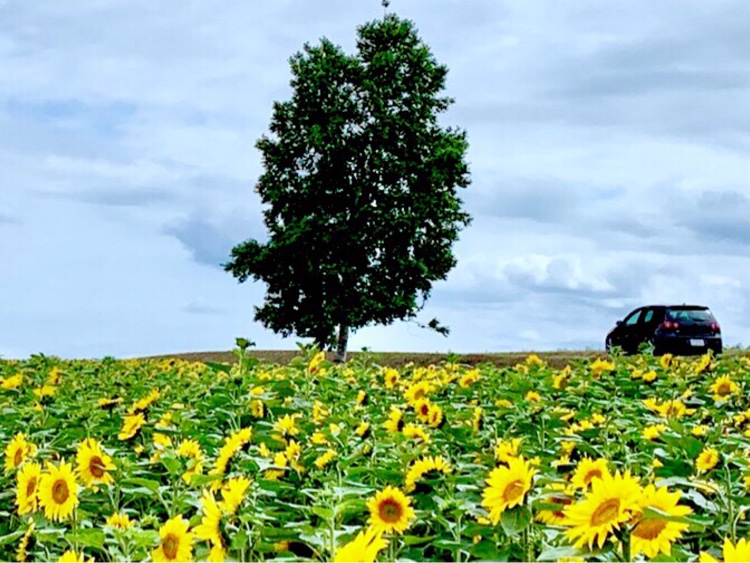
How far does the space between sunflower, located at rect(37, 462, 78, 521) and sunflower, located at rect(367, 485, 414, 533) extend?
110cm

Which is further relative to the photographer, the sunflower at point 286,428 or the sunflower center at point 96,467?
the sunflower at point 286,428

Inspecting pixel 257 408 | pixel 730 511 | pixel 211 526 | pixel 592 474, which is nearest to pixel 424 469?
pixel 592 474

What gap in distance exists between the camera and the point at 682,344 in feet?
78.1

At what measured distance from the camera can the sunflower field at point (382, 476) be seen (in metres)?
2.84

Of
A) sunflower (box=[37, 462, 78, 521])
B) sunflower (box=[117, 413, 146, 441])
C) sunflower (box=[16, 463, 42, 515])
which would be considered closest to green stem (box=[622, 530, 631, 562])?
sunflower (box=[37, 462, 78, 521])

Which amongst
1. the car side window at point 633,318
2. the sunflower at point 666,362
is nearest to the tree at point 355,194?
the car side window at point 633,318

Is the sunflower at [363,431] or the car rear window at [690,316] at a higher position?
the car rear window at [690,316]

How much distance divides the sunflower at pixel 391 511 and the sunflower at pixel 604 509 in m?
0.93

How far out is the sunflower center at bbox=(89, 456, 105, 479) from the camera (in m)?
4.01

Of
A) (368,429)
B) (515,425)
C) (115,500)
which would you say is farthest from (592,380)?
(115,500)

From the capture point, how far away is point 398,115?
28969 millimetres

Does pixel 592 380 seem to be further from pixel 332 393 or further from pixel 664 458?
pixel 664 458

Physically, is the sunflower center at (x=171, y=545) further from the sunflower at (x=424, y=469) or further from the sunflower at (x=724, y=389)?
the sunflower at (x=724, y=389)

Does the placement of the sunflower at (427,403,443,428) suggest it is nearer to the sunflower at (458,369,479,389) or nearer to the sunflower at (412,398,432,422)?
the sunflower at (412,398,432,422)
